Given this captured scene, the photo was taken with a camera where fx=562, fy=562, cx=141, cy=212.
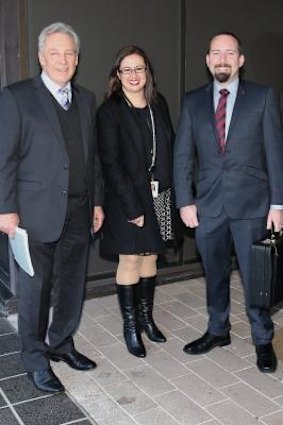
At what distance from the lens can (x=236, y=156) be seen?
309cm

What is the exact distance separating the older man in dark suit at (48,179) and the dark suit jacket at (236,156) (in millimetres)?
537

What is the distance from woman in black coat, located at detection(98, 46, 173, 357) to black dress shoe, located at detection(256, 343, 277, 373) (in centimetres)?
70

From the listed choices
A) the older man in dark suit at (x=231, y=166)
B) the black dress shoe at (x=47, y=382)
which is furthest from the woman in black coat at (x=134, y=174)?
the black dress shoe at (x=47, y=382)

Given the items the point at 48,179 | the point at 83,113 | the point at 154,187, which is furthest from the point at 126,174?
the point at 48,179

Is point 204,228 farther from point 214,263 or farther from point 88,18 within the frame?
point 88,18

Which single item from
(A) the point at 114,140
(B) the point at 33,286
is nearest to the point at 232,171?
(A) the point at 114,140

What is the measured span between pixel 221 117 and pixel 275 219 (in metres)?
0.64

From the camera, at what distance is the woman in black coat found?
10.5 feet

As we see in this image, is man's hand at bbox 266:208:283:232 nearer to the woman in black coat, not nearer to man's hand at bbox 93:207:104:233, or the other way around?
the woman in black coat

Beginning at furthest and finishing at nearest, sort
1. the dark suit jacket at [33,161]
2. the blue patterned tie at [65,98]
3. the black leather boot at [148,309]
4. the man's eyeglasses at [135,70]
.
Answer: the black leather boot at [148,309], the man's eyeglasses at [135,70], the blue patterned tie at [65,98], the dark suit jacket at [33,161]

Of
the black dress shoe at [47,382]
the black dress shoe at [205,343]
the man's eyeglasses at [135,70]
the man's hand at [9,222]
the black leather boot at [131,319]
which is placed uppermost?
the man's eyeglasses at [135,70]

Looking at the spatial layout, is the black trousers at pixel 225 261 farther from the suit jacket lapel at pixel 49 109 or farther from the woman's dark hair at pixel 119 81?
the suit jacket lapel at pixel 49 109

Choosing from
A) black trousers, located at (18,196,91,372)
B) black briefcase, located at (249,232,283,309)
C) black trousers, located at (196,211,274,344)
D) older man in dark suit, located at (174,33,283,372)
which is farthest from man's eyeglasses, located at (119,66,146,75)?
black briefcase, located at (249,232,283,309)

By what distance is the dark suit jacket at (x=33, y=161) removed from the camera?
277 centimetres
